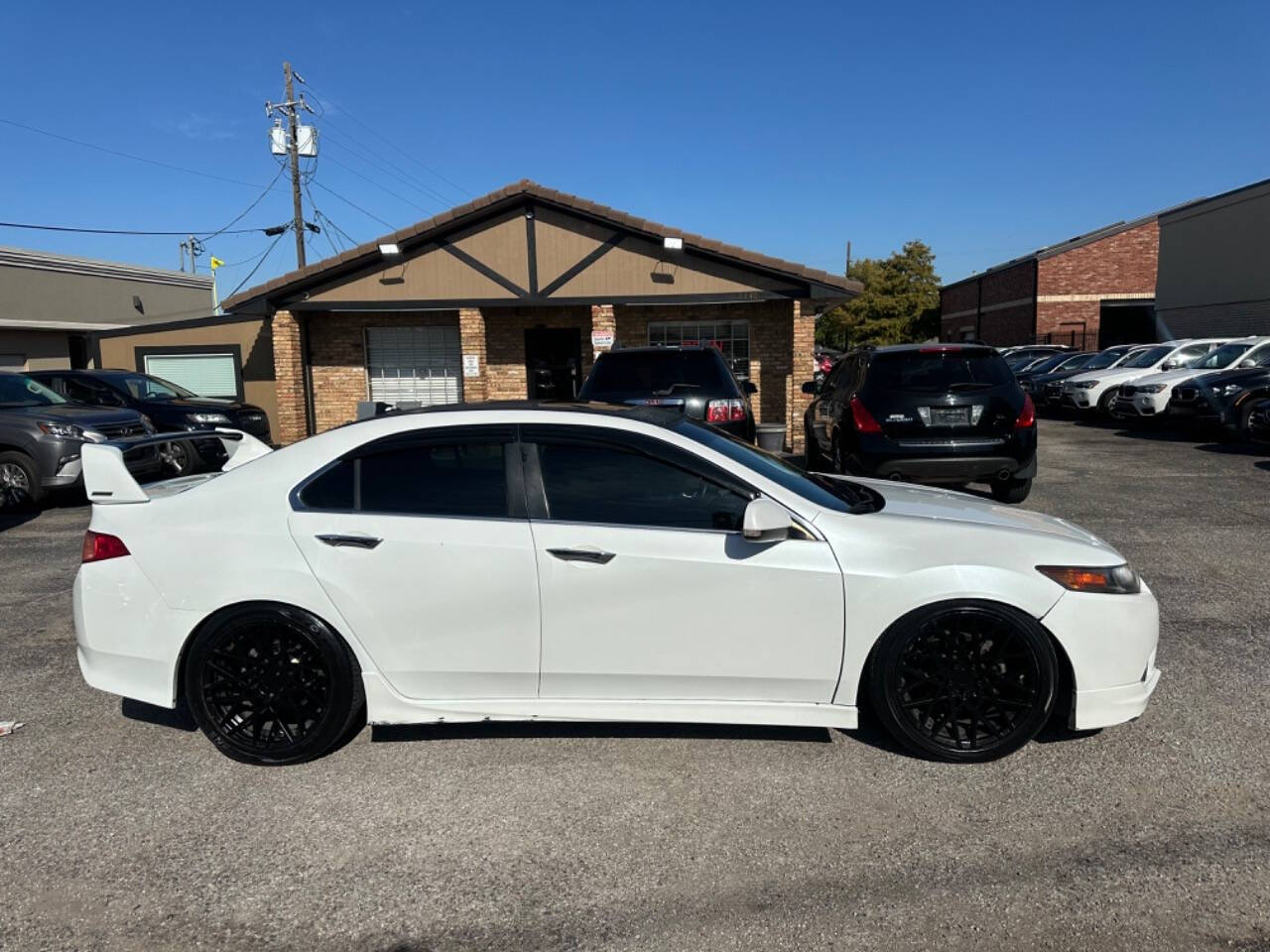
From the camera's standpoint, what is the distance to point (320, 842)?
10.2 feet

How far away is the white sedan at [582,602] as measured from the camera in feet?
11.3

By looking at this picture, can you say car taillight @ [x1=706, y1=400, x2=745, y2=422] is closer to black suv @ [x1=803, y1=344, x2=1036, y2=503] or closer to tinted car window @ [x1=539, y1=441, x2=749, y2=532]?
black suv @ [x1=803, y1=344, x2=1036, y2=503]

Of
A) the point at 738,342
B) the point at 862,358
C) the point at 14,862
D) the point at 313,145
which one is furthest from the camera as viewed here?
the point at 313,145

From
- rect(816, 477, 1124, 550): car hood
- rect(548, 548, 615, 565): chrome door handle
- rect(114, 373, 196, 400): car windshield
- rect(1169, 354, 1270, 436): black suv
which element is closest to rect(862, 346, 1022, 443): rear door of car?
rect(816, 477, 1124, 550): car hood

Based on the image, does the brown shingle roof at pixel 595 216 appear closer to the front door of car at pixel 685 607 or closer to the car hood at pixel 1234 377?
the car hood at pixel 1234 377

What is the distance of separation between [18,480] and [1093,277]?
40079mm

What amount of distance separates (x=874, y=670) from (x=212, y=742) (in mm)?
2771

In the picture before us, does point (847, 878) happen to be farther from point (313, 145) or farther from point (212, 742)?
point (313, 145)

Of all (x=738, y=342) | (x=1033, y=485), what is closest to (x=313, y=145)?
(x=738, y=342)

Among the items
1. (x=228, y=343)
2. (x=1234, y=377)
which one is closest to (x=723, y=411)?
(x=1234, y=377)

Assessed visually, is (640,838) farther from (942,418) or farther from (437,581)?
(942,418)

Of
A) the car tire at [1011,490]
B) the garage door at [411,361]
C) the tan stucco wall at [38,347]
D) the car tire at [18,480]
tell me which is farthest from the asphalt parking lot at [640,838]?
the tan stucco wall at [38,347]

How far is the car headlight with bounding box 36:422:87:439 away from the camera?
9875 millimetres

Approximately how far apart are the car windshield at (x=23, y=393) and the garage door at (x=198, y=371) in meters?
7.16
